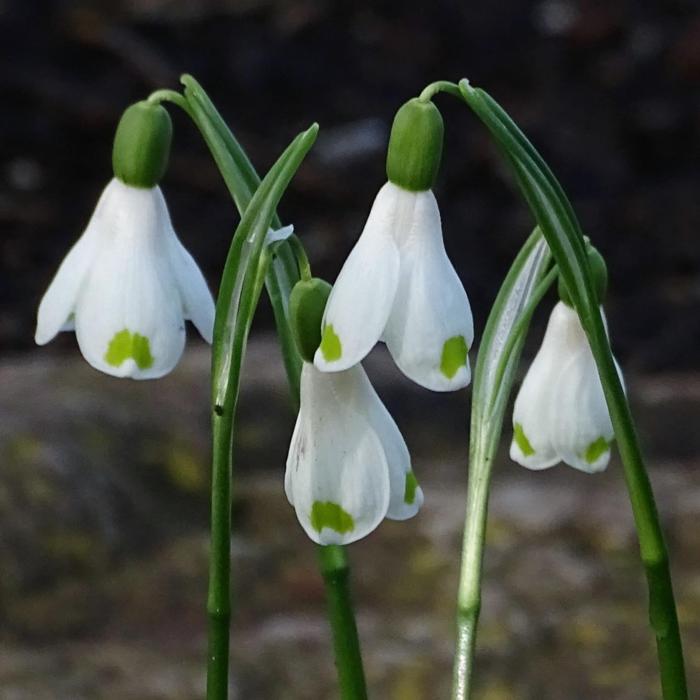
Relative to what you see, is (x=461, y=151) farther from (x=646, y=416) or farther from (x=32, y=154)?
(x=646, y=416)

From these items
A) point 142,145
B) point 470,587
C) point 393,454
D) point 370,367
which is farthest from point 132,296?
point 370,367

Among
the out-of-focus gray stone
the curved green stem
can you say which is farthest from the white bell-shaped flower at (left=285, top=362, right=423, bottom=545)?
the out-of-focus gray stone

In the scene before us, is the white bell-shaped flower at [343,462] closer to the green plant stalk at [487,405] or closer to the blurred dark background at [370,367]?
the green plant stalk at [487,405]

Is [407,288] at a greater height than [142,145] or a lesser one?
lesser

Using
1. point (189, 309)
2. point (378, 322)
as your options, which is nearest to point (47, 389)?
point (189, 309)

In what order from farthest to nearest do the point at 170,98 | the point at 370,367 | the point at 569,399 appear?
the point at 370,367 → the point at 569,399 → the point at 170,98

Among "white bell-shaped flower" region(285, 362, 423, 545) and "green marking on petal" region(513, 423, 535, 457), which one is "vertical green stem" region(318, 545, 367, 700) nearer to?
"white bell-shaped flower" region(285, 362, 423, 545)

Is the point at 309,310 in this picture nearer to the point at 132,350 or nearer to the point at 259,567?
the point at 132,350

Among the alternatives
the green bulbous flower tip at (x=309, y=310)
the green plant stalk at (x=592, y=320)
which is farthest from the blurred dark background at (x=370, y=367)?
the green bulbous flower tip at (x=309, y=310)
